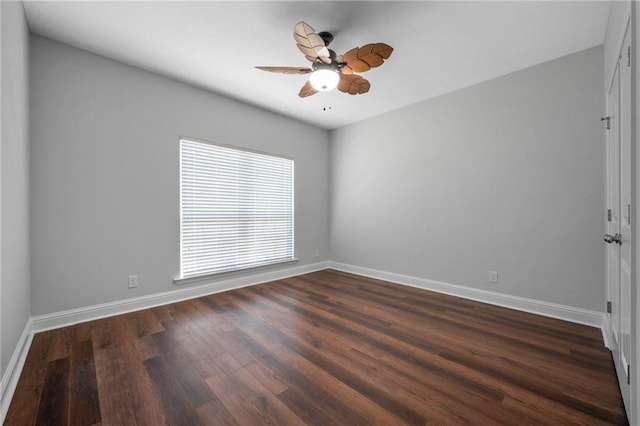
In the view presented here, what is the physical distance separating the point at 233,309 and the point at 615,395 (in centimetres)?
313

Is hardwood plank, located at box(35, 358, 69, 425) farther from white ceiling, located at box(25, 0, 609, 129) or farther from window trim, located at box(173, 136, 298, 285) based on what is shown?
white ceiling, located at box(25, 0, 609, 129)

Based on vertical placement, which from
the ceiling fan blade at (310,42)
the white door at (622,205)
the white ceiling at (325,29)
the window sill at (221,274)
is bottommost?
the window sill at (221,274)

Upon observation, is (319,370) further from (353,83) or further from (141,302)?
(353,83)

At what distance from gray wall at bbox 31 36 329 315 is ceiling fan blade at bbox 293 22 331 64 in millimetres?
1997

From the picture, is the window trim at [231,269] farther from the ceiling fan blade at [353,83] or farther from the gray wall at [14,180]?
the ceiling fan blade at [353,83]

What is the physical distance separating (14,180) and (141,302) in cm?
169

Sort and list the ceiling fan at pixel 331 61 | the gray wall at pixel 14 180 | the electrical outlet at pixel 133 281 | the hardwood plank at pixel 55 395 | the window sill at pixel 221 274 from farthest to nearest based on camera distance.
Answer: the window sill at pixel 221 274 → the electrical outlet at pixel 133 281 → the ceiling fan at pixel 331 61 → the gray wall at pixel 14 180 → the hardwood plank at pixel 55 395

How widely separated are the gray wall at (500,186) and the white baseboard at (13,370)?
159 inches

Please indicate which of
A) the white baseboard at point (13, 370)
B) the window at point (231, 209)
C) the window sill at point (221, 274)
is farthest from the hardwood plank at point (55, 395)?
the window at point (231, 209)

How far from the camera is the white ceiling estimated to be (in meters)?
2.13

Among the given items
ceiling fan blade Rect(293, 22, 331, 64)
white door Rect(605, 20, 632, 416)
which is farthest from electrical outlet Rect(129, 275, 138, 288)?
white door Rect(605, 20, 632, 416)

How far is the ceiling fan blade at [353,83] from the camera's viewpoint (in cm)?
254

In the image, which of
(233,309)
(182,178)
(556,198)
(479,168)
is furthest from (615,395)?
(182,178)

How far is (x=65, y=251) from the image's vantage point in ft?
8.47
